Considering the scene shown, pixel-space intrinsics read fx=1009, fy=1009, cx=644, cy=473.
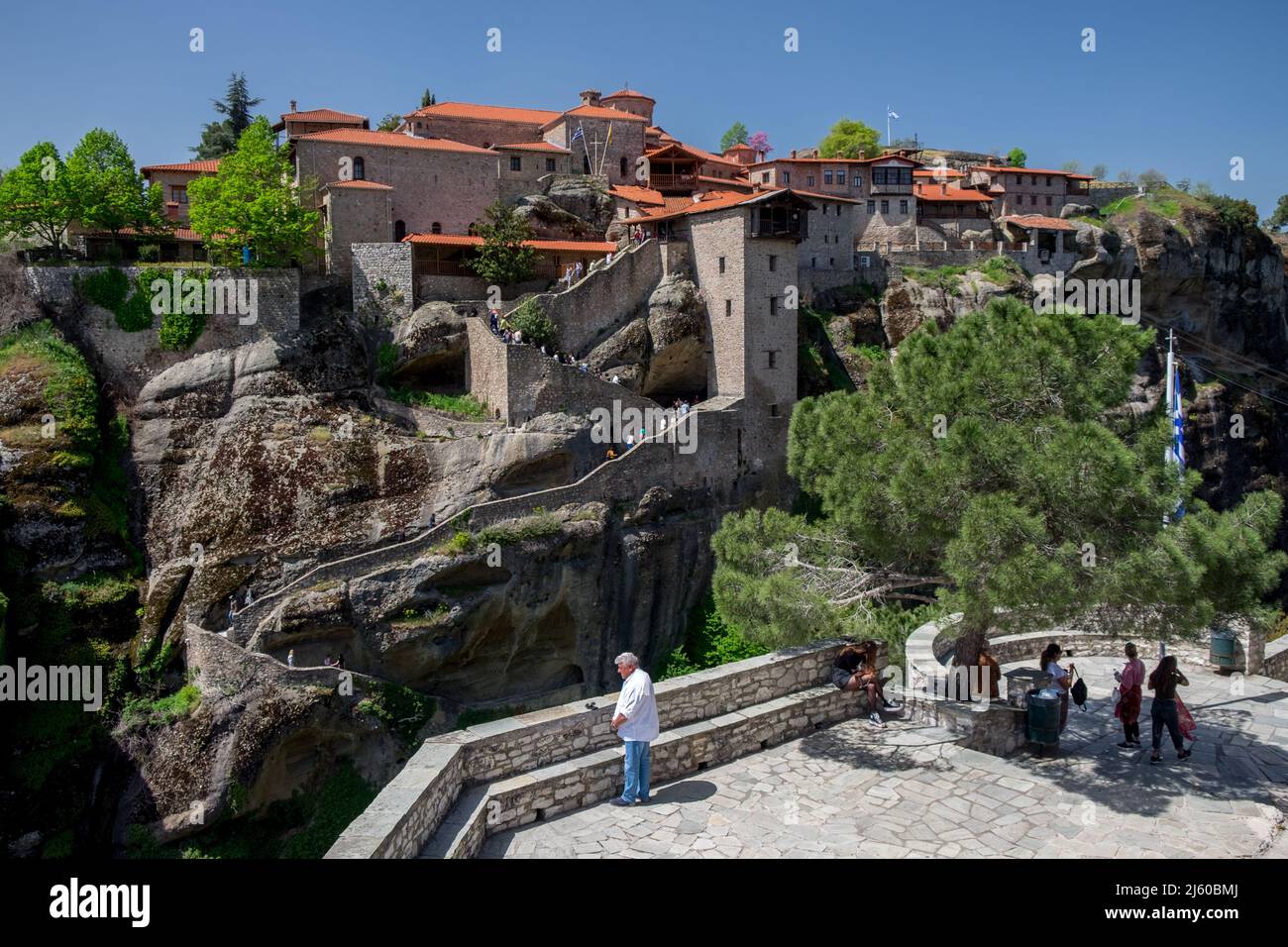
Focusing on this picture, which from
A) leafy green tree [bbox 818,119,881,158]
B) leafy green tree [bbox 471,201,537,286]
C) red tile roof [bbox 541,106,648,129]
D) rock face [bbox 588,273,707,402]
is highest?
leafy green tree [bbox 818,119,881,158]

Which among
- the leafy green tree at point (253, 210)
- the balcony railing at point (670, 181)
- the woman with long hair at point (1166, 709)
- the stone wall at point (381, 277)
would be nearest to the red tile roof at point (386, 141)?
the leafy green tree at point (253, 210)

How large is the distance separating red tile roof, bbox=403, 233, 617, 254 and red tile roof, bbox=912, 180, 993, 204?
62.0 feet

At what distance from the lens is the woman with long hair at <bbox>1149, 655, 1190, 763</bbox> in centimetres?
1171

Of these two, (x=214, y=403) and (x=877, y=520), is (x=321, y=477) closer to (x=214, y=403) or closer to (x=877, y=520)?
(x=214, y=403)

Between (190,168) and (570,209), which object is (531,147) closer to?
(570,209)

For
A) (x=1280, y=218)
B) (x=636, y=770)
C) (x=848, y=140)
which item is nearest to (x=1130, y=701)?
(x=636, y=770)

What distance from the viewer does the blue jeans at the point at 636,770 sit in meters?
9.79

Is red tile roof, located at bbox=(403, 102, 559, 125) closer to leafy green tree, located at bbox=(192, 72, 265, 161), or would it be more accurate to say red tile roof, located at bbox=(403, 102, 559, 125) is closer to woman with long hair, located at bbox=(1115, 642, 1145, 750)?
leafy green tree, located at bbox=(192, 72, 265, 161)

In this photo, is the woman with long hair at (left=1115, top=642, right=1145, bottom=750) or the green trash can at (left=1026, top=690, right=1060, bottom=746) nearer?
the green trash can at (left=1026, top=690, right=1060, bottom=746)

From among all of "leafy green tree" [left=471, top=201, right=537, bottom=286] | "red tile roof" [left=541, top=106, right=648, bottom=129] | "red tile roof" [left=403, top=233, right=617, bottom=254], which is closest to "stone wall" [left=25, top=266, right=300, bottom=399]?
"red tile roof" [left=403, top=233, right=617, bottom=254]

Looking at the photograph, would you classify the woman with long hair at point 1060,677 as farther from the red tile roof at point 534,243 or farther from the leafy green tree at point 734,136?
the leafy green tree at point 734,136

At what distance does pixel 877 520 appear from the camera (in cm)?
1345

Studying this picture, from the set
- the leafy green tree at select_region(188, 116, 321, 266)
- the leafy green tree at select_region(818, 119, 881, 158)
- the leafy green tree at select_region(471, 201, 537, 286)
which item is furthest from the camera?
the leafy green tree at select_region(818, 119, 881, 158)

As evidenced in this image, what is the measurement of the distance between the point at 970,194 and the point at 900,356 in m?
40.5
